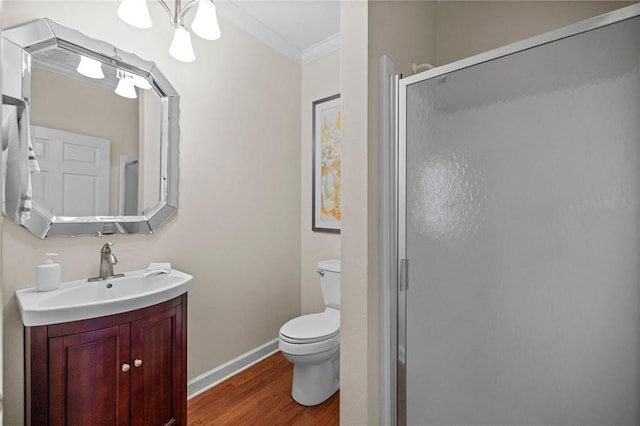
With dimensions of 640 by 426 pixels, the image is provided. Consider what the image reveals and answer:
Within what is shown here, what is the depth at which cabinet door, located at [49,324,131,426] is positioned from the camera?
3.81 feet

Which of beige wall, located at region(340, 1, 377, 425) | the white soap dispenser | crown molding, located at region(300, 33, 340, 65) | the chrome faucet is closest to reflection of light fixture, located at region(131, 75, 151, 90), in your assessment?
the chrome faucet

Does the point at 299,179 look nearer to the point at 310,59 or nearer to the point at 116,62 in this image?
the point at 310,59

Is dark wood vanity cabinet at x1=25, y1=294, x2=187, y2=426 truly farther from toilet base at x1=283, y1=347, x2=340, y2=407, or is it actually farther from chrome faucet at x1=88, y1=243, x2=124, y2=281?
toilet base at x1=283, y1=347, x2=340, y2=407

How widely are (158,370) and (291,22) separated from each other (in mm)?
2326

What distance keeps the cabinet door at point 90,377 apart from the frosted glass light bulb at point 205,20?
1461 millimetres

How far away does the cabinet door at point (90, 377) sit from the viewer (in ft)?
3.81

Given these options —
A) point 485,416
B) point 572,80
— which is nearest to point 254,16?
point 572,80

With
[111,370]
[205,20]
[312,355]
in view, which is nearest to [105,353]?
[111,370]

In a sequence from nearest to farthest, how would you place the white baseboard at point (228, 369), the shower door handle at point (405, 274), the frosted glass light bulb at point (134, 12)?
1. the shower door handle at point (405, 274)
2. the frosted glass light bulb at point (134, 12)
3. the white baseboard at point (228, 369)

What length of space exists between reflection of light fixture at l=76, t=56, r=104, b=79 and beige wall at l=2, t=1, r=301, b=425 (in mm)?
129

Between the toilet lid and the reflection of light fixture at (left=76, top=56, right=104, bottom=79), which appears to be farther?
the toilet lid

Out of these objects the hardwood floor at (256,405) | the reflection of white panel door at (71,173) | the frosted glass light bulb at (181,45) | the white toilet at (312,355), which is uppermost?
the frosted glass light bulb at (181,45)

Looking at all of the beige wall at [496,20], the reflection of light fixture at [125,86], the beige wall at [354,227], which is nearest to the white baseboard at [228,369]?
the beige wall at [354,227]

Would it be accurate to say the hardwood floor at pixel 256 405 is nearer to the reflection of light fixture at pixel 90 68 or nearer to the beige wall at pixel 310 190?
the beige wall at pixel 310 190
